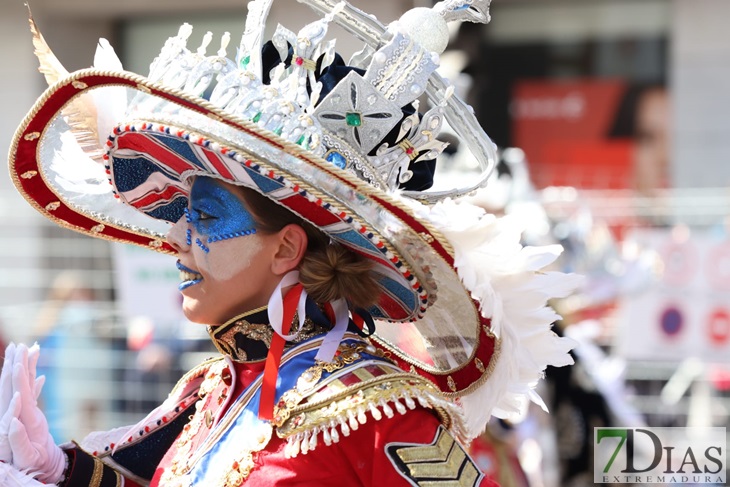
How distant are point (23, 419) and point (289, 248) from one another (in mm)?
658

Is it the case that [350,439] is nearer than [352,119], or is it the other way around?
[350,439]

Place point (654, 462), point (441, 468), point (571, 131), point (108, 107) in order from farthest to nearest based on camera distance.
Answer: point (571, 131) < point (654, 462) < point (108, 107) < point (441, 468)

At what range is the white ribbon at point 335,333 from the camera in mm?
2275

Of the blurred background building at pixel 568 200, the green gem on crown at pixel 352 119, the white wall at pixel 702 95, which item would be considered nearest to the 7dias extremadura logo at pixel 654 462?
the blurred background building at pixel 568 200

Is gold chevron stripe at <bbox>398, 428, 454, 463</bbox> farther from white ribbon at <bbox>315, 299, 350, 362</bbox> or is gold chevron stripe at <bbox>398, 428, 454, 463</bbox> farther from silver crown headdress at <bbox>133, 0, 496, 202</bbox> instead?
silver crown headdress at <bbox>133, 0, 496, 202</bbox>

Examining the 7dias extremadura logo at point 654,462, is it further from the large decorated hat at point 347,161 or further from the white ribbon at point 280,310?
the white ribbon at point 280,310

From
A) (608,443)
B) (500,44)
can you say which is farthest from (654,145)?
(608,443)

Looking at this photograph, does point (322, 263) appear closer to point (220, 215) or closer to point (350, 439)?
point (220, 215)

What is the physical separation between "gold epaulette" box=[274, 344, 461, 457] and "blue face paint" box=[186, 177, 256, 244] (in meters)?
0.32

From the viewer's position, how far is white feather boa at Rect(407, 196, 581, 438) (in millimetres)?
2139

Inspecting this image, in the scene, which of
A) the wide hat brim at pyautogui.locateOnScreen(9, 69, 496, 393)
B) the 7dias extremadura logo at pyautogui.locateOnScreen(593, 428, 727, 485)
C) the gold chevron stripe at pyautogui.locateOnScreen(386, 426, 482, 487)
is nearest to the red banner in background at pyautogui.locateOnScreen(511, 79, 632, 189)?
the 7dias extremadura logo at pyautogui.locateOnScreen(593, 428, 727, 485)

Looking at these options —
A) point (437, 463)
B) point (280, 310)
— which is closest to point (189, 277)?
point (280, 310)

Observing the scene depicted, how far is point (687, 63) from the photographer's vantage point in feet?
32.8

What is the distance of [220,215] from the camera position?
2307 mm
